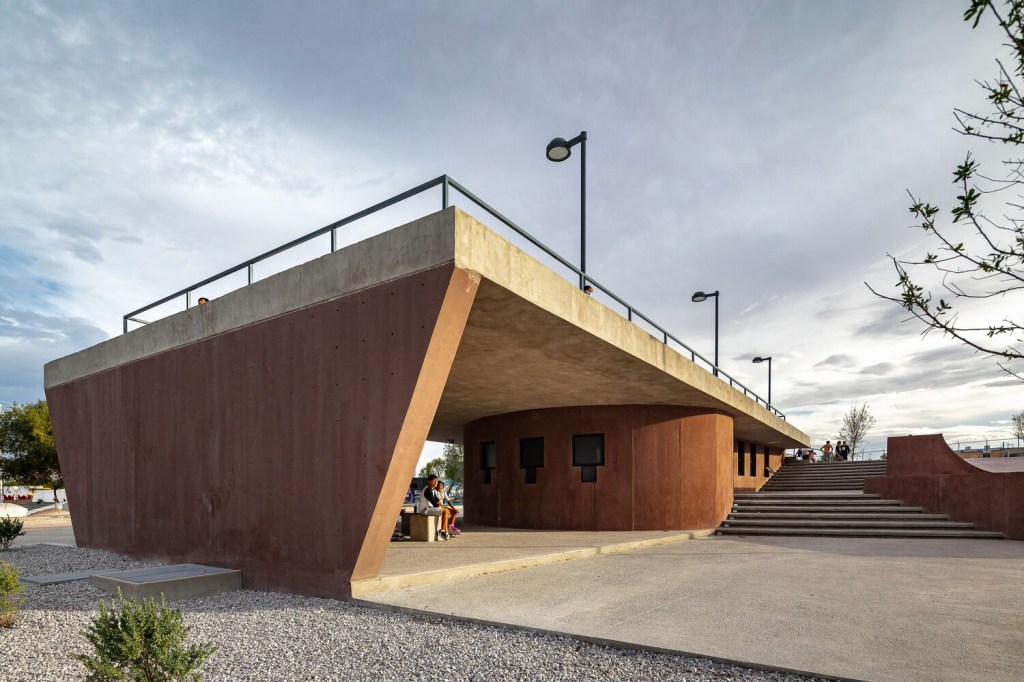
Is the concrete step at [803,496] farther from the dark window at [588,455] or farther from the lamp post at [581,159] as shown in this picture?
the lamp post at [581,159]

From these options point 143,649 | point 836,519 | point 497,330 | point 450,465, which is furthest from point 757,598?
point 450,465

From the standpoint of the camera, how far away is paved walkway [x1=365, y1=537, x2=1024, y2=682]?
4.86 m

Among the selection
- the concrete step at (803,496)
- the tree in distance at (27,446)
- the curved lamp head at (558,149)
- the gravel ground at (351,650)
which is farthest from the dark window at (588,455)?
the tree in distance at (27,446)

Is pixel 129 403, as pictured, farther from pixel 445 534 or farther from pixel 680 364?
pixel 680 364

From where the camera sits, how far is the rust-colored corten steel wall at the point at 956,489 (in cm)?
1455

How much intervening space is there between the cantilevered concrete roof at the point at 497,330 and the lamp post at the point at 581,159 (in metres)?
1.42

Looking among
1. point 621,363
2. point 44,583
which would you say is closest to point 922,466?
point 621,363

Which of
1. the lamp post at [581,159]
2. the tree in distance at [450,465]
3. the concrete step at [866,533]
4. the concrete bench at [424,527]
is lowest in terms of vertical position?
the tree in distance at [450,465]

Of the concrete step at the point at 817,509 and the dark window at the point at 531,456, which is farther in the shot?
the concrete step at the point at 817,509

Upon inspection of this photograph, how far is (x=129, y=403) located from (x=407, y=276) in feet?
25.9

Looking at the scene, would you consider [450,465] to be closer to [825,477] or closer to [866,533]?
[825,477]

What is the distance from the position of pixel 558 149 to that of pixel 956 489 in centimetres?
1379

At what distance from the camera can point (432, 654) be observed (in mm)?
5199

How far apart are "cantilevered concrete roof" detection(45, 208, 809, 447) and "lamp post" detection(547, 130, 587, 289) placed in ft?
4.65
